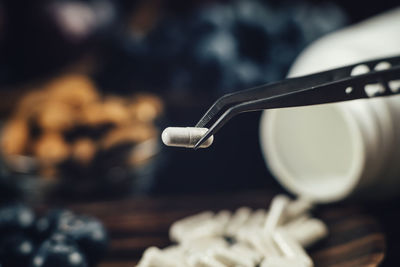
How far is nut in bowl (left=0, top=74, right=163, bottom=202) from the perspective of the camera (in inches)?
27.2

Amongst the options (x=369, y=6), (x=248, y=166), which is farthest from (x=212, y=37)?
(x=369, y=6)

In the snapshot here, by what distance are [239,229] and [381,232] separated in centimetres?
17

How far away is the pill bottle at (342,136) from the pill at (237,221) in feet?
0.31

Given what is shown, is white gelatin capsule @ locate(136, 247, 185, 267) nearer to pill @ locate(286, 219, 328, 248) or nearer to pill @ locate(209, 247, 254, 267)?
pill @ locate(209, 247, 254, 267)

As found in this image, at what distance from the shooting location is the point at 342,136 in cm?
68

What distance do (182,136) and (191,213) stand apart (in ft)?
1.13

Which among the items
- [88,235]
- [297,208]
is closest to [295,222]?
[297,208]

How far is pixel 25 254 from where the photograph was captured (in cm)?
46

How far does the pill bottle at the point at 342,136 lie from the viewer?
1.83 feet

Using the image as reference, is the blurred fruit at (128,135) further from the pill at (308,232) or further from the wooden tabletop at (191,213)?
the pill at (308,232)

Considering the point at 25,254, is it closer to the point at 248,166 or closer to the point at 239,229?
the point at 239,229

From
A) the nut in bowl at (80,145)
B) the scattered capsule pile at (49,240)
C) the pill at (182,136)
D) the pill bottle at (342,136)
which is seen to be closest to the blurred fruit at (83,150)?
the nut in bowl at (80,145)

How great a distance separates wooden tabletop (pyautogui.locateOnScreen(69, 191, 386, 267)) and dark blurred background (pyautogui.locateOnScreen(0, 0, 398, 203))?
2.4 inches

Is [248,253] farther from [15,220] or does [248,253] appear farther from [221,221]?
[15,220]
